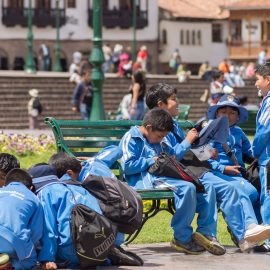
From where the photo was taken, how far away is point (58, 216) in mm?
8617

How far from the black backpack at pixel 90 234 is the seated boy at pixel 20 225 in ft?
0.78

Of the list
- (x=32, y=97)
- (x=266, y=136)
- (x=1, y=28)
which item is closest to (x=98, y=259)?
(x=266, y=136)

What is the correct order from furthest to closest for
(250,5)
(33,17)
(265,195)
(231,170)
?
1. (250,5)
2. (33,17)
3. (231,170)
4. (265,195)

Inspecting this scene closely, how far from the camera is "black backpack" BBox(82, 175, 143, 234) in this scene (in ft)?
28.7

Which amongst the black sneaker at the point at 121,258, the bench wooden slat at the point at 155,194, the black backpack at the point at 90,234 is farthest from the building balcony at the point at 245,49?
the black backpack at the point at 90,234

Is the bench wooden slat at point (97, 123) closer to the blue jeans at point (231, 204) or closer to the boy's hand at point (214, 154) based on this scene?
the boy's hand at point (214, 154)

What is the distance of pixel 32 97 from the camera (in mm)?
32594

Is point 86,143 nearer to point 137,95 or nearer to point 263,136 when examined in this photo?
point 263,136

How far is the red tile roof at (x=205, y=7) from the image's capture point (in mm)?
74475

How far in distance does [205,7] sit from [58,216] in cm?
6972

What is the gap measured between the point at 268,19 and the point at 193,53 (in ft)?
16.9

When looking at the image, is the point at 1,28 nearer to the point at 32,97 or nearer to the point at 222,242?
the point at 32,97

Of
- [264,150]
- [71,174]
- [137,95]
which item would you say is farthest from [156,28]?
[71,174]

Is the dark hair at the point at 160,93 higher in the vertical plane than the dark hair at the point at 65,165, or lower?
higher
